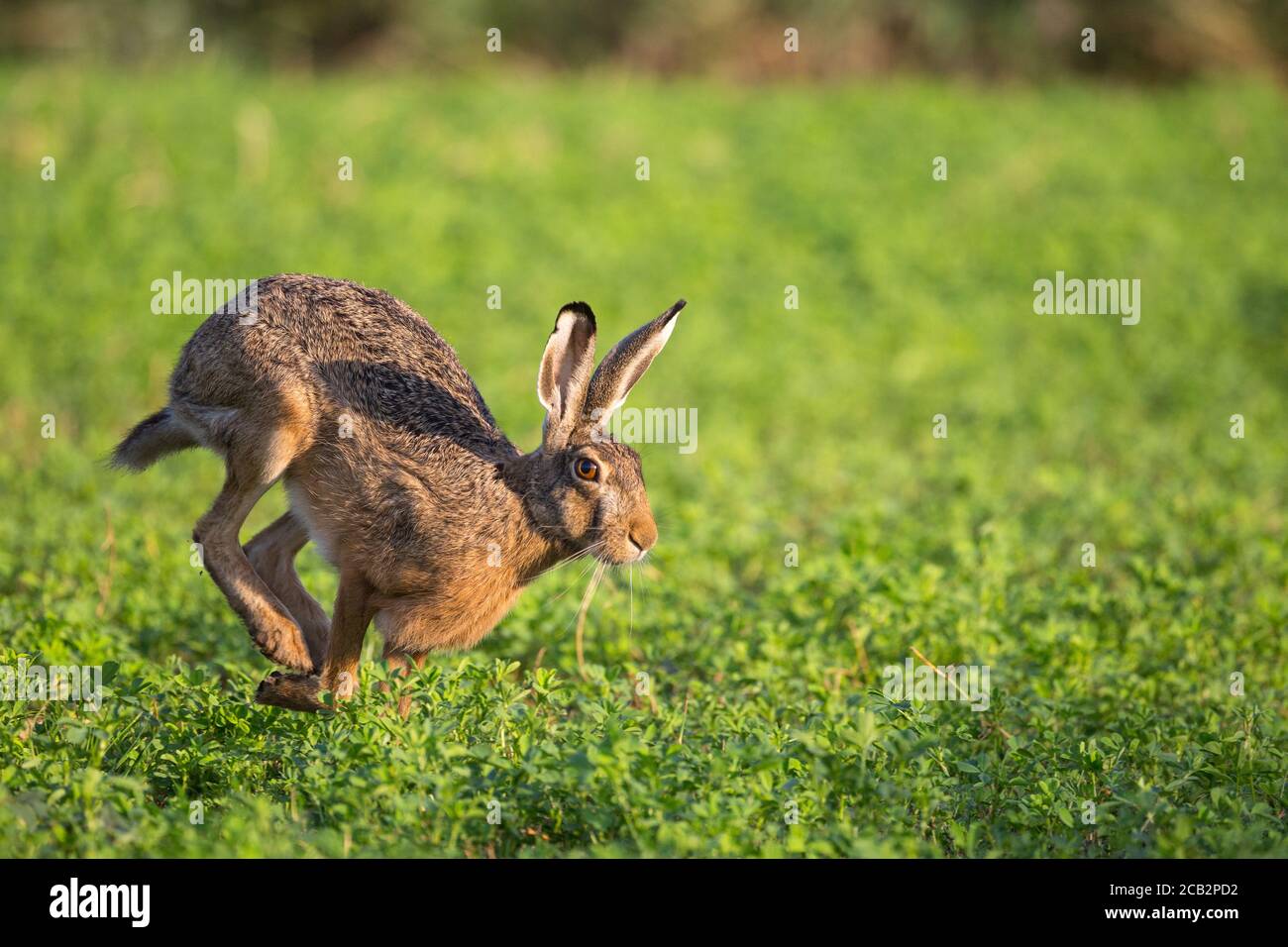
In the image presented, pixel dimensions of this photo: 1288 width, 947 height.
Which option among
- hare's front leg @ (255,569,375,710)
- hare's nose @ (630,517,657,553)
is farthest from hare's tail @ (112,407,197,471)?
hare's nose @ (630,517,657,553)

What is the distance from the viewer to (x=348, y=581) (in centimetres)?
540

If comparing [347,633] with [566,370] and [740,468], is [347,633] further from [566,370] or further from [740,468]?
[740,468]

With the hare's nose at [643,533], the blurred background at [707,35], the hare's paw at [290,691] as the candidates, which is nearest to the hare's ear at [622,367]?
the hare's nose at [643,533]

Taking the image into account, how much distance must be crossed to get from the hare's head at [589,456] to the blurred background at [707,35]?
16305 mm

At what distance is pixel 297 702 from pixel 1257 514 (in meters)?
6.33

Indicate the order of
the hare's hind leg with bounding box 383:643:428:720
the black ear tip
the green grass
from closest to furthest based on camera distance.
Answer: the green grass → the hare's hind leg with bounding box 383:643:428:720 → the black ear tip

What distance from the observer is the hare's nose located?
17.9 feet

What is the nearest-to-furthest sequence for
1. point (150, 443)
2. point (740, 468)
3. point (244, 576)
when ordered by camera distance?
point (244, 576) < point (150, 443) < point (740, 468)

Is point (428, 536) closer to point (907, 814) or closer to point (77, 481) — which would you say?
point (907, 814)

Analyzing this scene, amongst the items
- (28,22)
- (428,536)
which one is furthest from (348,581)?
(28,22)

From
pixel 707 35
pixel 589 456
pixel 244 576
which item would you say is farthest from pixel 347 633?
pixel 707 35

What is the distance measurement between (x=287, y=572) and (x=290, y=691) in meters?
0.91

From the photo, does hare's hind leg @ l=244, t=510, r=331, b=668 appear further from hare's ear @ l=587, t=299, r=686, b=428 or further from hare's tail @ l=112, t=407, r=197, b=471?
hare's ear @ l=587, t=299, r=686, b=428

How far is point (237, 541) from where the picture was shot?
568cm
